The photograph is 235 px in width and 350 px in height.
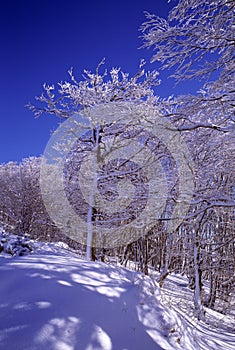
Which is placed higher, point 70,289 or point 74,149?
point 74,149

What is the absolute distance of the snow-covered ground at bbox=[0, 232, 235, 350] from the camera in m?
1.87

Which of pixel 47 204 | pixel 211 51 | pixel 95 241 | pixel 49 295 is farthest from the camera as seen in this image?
pixel 47 204

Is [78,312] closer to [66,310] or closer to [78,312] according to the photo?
[78,312]

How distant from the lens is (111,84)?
10.1m

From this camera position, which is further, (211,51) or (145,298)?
(211,51)

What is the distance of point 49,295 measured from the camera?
2.31m

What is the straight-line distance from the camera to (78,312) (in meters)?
2.19

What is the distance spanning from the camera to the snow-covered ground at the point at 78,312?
1873 mm

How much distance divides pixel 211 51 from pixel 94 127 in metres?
6.33

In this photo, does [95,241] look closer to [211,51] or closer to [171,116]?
[171,116]

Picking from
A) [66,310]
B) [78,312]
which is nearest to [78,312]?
[78,312]

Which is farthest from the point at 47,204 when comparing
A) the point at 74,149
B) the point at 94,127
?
the point at 94,127

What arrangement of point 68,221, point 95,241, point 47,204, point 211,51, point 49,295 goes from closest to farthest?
point 49,295 → point 211,51 → point 95,241 → point 68,221 → point 47,204

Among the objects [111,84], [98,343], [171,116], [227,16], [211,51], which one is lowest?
[98,343]
